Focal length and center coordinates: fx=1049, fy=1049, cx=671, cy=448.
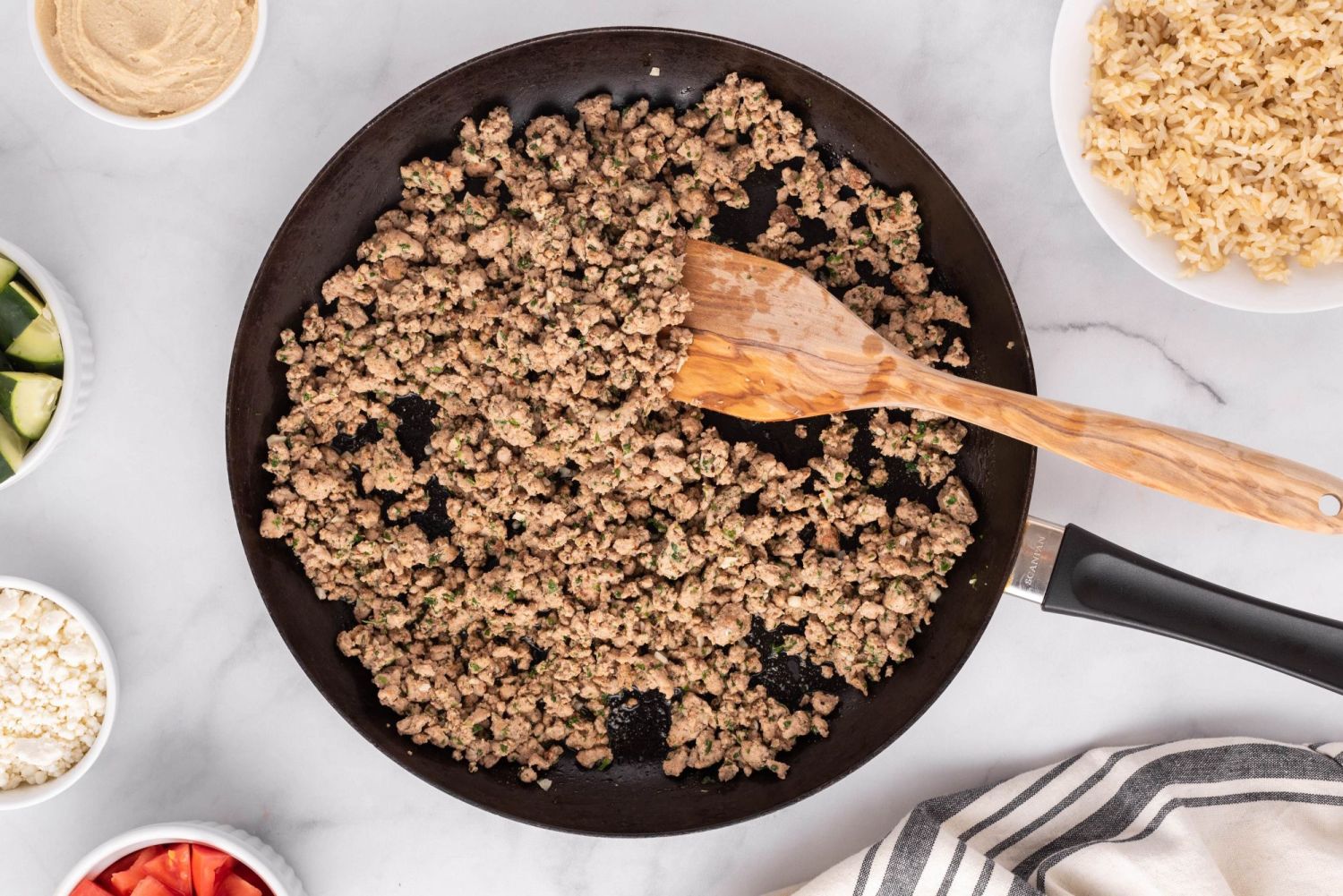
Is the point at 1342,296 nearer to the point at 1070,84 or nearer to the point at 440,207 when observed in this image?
the point at 1070,84

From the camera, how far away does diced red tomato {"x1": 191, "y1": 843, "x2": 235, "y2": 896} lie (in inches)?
80.7

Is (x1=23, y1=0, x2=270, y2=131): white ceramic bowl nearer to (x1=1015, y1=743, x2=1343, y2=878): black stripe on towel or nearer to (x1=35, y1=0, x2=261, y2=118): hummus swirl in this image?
(x1=35, y1=0, x2=261, y2=118): hummus swirl

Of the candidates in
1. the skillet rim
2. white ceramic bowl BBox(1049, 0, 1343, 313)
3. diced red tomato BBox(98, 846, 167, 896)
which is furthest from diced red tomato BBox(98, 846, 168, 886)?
white ceramic bowl BBox(1049, 0, 1343, 313)

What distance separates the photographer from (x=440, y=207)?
2.09 metres

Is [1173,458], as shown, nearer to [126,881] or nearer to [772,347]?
[772,347]

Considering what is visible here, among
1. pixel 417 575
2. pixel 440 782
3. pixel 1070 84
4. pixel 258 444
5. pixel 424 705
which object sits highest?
pixel 1070 84

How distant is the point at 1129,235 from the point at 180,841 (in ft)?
7.21

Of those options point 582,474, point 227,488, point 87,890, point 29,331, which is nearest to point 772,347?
point 582,474

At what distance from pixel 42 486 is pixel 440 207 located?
104 centimetres

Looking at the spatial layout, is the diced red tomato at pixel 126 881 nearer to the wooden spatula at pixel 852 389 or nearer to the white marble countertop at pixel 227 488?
the white marble countertop at pixel 227 488

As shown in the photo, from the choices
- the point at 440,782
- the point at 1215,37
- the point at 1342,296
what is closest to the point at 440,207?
the point at 440,782

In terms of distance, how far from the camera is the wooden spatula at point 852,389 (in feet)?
5.71

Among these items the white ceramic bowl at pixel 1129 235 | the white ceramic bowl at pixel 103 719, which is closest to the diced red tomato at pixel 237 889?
the white ceramic bowl at pixel 103 719

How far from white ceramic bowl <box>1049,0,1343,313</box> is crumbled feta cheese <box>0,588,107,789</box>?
2149 mm
